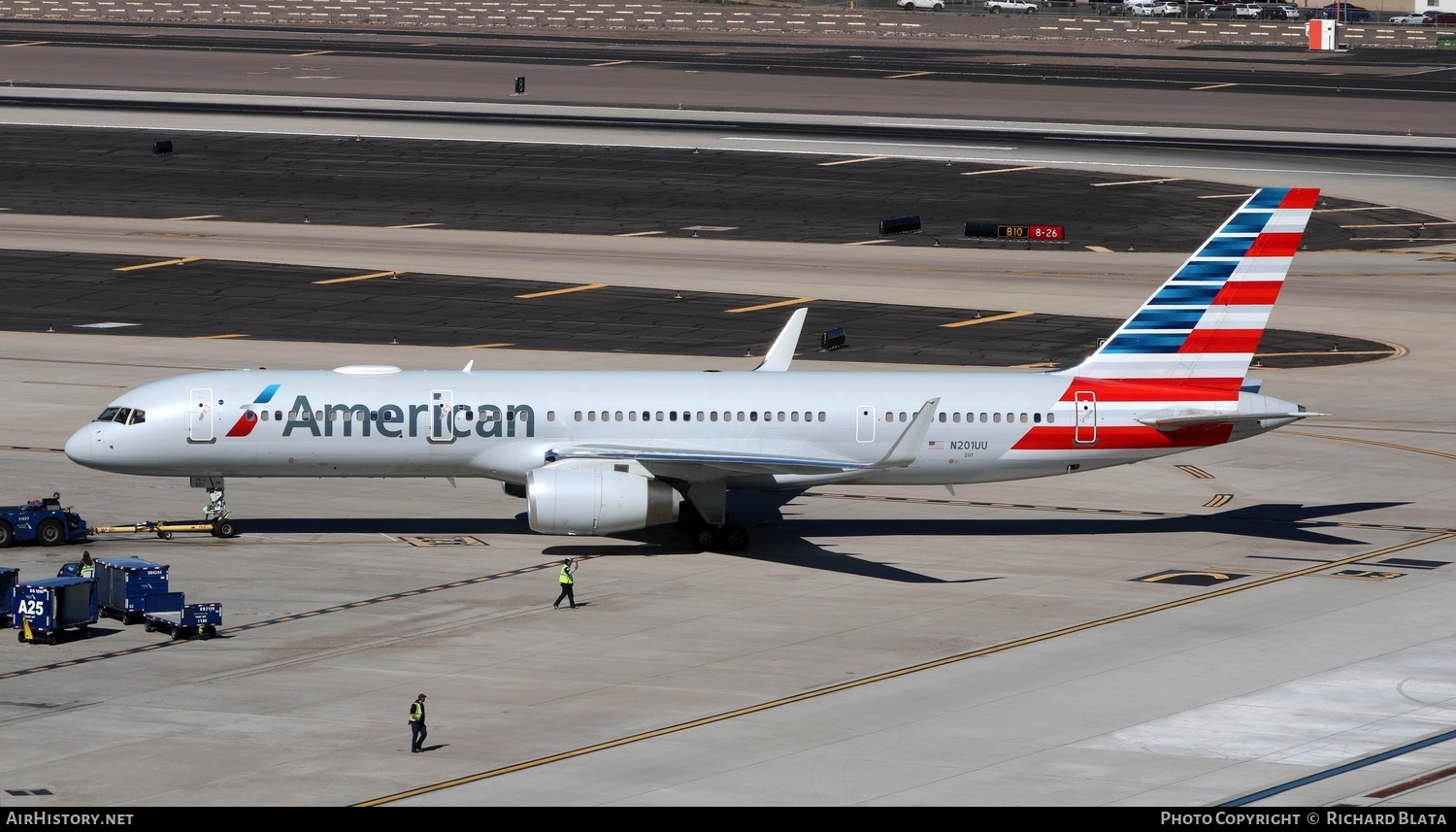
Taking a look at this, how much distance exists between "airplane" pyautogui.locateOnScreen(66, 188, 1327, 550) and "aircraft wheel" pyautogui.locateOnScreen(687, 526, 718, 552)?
4 cm

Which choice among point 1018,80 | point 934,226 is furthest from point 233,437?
point 1018,80

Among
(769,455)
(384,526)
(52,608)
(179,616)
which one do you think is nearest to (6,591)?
(52,608)

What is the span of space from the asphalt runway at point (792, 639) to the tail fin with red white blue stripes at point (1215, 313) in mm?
4880

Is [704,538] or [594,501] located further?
[704,538]

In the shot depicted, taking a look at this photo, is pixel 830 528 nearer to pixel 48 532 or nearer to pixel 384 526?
pixel 384 526

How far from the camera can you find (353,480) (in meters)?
65.6

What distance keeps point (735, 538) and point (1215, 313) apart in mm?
15596

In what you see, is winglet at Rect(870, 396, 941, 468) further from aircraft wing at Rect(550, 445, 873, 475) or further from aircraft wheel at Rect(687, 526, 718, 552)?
aircraft wheel at Rect(687, 526, 718, 552)

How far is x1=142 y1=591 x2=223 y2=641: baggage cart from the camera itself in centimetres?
4612

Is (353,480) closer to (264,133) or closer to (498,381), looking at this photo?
(498,381)

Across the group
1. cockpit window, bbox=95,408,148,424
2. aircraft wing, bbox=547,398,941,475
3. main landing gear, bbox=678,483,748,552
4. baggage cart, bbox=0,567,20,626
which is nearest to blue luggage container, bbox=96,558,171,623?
baggage cart, bbox=0,567,20,626

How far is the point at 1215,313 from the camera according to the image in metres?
57.8

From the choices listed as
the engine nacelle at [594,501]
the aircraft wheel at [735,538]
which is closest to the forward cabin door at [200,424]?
the engine nacelle at [594,501]

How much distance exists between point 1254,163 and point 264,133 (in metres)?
72.1
